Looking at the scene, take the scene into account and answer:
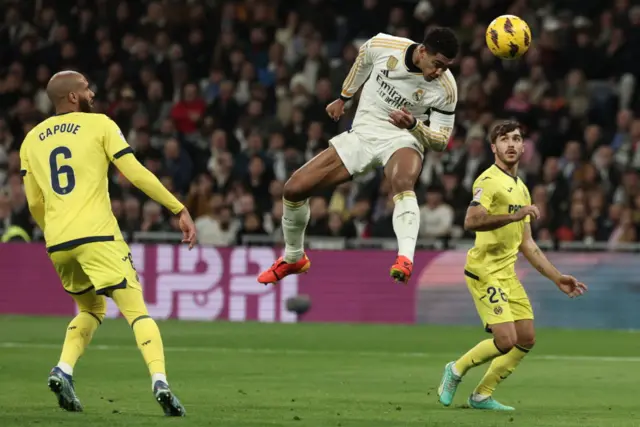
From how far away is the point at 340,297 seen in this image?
20047 millimetres

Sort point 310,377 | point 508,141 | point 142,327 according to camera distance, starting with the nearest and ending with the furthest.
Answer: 1. point 142,327
2. point 508,141
3. point 310,377

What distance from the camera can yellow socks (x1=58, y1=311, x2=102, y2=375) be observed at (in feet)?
32.2

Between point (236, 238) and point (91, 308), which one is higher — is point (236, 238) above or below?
below

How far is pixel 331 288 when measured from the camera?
20016 mm

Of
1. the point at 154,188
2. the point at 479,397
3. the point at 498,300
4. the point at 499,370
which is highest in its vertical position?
the point at 154,188

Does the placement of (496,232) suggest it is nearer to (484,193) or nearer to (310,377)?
(484,193)

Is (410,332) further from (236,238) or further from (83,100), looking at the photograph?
(83,100)

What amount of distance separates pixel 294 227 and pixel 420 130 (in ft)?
4.50

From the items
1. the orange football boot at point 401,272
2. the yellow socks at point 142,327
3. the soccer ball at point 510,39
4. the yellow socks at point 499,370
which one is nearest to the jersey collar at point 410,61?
the soccer ball at point 510,39

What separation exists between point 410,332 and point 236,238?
3.18 metres

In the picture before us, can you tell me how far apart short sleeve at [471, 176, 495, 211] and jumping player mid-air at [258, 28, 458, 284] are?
42 centimetres

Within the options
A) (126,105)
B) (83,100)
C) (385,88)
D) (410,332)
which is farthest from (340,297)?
(83,100)

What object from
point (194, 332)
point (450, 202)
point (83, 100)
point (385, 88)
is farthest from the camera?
point (450, 202)

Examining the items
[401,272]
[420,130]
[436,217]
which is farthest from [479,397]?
[436,217]
